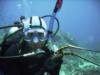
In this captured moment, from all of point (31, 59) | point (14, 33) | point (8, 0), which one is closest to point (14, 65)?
point (31, 59)

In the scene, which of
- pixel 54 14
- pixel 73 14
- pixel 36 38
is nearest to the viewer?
pixel 54 14

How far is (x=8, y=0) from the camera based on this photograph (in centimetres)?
2530

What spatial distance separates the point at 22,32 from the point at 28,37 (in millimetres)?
125

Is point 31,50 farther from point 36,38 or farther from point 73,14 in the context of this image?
point 73,14

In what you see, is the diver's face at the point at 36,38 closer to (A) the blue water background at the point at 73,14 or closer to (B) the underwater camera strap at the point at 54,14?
(B) the underwater camera strap at the point at 54,14

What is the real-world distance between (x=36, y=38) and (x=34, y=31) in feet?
0.36

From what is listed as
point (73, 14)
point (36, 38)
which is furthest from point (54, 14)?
point (73, 14)

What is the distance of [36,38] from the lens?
1992 millimetres

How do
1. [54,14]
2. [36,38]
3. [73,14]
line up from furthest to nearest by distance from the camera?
[73,14] < [36,38] < [54,14]

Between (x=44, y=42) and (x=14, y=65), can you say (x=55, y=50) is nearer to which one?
(x=44, y=42)

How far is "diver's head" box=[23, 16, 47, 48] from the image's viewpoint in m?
1.99

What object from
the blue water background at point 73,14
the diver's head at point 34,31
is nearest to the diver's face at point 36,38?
the diver's head at point 34,31

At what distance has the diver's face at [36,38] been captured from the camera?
1942 millimetres

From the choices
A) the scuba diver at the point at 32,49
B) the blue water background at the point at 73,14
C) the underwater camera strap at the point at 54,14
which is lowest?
the blue water background at the point at 73,14
